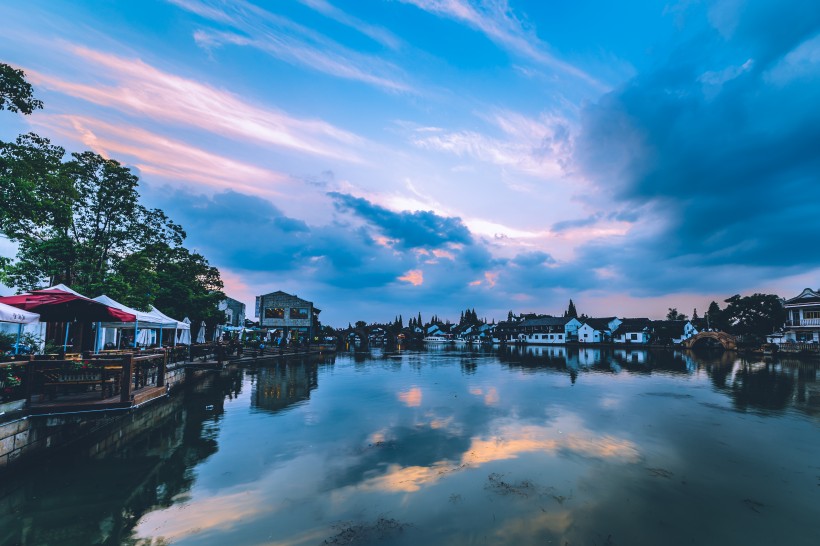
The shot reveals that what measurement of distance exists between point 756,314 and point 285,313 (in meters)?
113

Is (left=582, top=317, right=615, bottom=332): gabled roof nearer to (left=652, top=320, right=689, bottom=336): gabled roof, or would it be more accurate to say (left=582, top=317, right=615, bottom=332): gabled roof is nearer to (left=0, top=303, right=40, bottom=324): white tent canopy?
(left=652, top=320, right=689, bottom=336): gabled roof

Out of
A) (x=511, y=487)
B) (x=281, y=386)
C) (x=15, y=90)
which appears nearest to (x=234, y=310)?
(x=281, y=386)

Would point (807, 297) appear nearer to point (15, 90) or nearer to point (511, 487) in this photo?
point (511, 487)

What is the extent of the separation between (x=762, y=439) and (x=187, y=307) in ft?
166

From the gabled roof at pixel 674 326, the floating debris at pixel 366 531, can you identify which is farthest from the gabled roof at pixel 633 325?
the floating debris at pixel 366 531

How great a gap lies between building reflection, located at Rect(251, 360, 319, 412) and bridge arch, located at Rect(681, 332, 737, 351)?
90300 mm

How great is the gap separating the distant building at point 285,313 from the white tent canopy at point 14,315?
224 feet

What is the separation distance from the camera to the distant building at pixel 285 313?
7712cm

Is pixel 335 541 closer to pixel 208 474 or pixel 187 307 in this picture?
pixel 208 474

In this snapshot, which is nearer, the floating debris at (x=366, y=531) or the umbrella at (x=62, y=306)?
the floating debris at (x=366, y=531)

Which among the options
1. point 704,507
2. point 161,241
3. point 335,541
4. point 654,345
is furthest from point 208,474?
point 654,345

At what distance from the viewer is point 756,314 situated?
3356 inches

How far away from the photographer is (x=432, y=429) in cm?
1822

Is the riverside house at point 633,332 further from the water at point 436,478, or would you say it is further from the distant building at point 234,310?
the distant building at point 234,310
